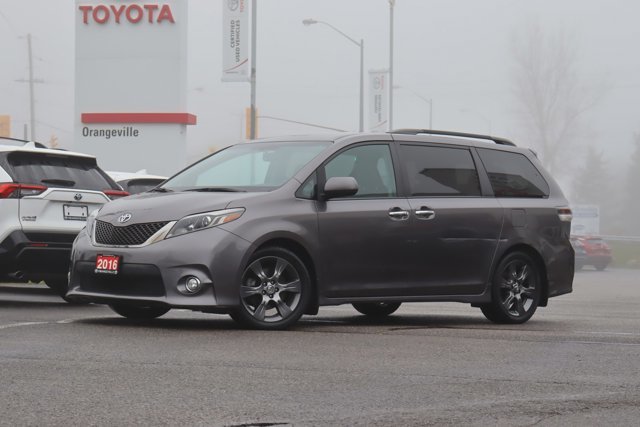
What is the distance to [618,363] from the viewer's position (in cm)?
805

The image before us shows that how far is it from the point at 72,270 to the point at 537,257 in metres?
4.43

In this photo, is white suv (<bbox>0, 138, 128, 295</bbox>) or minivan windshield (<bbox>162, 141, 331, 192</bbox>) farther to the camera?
white suv (<bbox>0, 138, 128, 295</bbox>)

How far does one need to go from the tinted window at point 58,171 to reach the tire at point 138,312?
235cm

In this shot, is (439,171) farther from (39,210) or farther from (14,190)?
(14,190)

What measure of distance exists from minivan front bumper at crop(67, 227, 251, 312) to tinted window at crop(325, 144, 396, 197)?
52.2 inches

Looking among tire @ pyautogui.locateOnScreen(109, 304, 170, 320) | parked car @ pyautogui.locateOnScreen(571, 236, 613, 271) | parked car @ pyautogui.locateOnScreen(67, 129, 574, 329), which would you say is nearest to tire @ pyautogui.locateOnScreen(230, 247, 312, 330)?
parked car @ pyautogui.locateOnScreen(67, 129, 574, 329)

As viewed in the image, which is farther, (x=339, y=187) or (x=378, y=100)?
(x=378, y=100)

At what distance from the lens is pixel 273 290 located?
385 inches

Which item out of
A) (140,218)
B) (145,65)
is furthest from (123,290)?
(145,65)

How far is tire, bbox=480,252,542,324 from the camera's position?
451 inches

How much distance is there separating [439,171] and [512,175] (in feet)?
3.55

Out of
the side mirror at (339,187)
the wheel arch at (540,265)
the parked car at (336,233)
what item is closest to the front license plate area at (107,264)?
the parked car at (336,233)

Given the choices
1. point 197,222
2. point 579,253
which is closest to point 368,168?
point 197,222

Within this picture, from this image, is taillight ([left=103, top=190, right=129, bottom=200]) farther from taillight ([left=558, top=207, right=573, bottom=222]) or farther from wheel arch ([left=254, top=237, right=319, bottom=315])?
taillight ([left=558, top=207, right=573, bottom=222])
